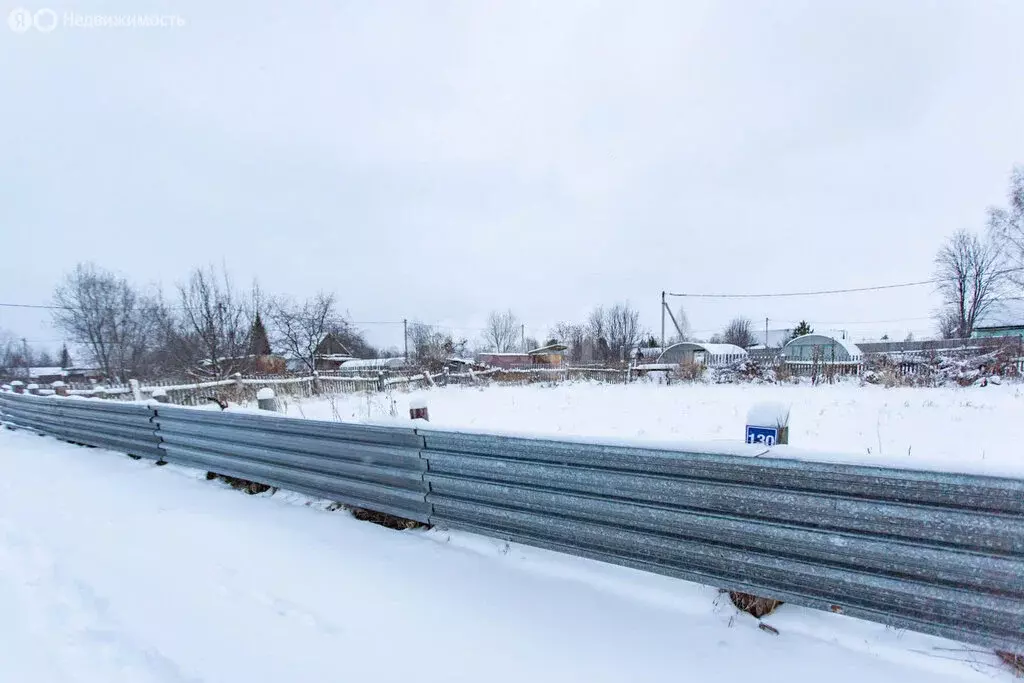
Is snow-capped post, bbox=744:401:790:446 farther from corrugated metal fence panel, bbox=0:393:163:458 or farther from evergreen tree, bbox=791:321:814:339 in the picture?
evergreen tree, bbox=791:321:814:339

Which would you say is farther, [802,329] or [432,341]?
[802,329]

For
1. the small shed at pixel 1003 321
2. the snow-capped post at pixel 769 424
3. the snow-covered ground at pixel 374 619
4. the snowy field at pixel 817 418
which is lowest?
the snowy field at pixel 817 418

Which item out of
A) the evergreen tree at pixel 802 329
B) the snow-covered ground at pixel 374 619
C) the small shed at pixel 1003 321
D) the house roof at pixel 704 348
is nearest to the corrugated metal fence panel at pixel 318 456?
the snow-covered ground at pixel 374 619

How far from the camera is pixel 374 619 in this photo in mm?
2201

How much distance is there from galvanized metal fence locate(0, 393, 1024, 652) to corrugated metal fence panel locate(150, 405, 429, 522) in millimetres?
16

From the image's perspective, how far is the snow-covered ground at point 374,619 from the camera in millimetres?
1813

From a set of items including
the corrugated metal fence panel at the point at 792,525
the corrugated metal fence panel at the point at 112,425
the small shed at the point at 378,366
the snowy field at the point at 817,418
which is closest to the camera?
the corrugated metal fence panel at the point at 792,525

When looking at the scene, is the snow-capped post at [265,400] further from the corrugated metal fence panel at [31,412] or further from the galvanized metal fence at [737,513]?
the corrugated metal fence panel at [31,412]

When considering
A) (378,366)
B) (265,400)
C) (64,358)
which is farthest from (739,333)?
(64,358)

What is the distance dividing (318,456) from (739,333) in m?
64.2

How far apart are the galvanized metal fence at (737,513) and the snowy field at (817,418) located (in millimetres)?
147

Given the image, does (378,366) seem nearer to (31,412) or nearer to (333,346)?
(31,412)

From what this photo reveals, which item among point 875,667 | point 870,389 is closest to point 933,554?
point 875,667

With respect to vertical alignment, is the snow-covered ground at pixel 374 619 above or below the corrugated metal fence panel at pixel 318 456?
below
